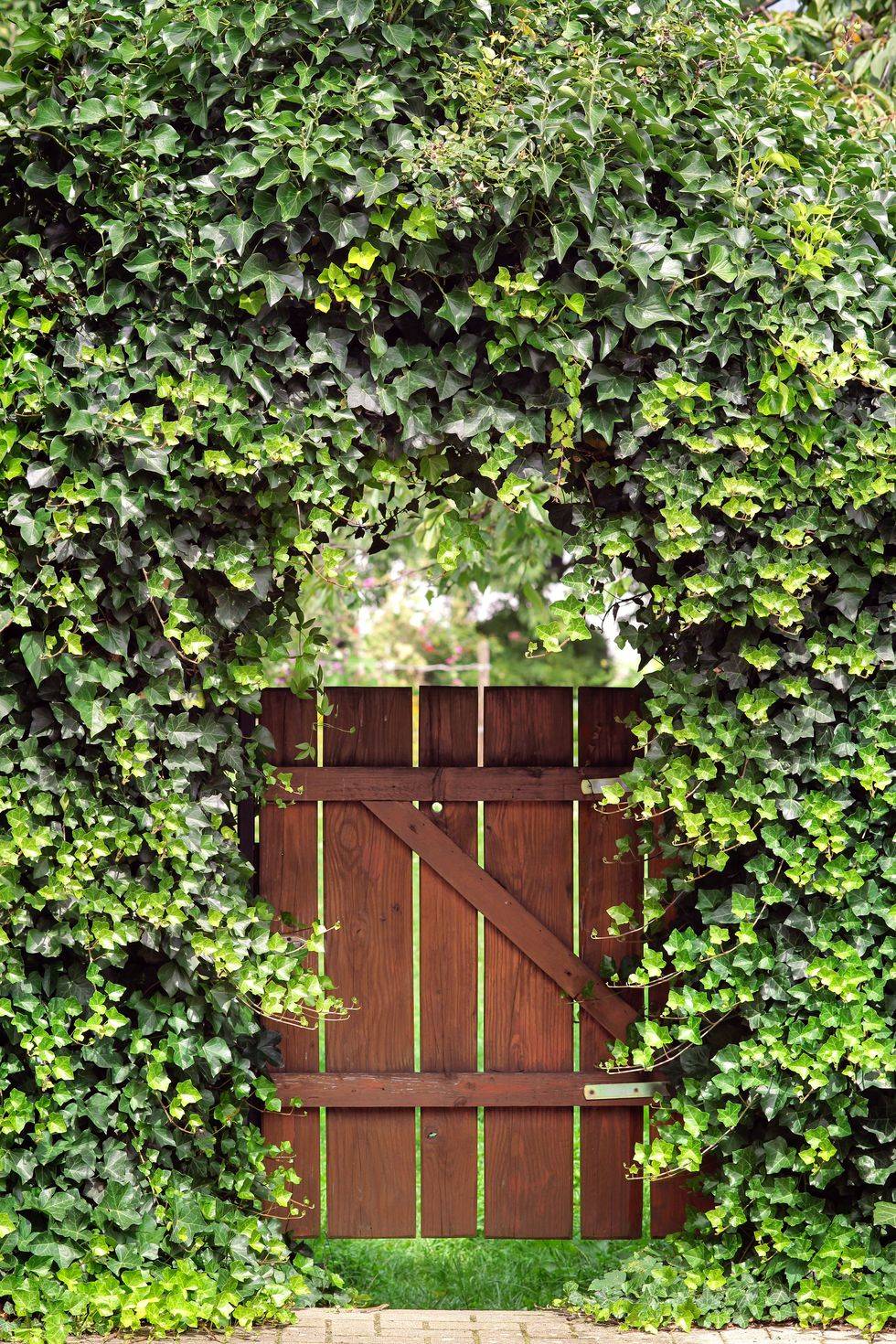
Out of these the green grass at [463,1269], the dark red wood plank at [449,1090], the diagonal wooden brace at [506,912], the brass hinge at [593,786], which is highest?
the brass hinge at [593,786]

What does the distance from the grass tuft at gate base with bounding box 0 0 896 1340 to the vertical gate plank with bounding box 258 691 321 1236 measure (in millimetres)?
302

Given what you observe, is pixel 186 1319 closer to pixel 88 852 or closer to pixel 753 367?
pixel 88 852

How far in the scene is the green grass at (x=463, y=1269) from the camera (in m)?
3.54

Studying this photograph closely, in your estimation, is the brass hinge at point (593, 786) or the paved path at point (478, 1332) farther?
the brass hinge at point (593, 786)

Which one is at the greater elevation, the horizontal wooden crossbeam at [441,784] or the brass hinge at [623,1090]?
the horizontal wooden crossbeam at [441,784]

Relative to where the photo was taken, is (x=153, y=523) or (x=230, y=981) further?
(x=230, y=981)

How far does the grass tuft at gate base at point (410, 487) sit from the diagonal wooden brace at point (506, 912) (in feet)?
1.20

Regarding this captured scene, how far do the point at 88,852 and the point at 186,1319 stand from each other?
123 centimetres

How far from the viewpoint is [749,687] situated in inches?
126

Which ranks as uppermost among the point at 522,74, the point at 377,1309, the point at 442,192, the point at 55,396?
the point at 522,74

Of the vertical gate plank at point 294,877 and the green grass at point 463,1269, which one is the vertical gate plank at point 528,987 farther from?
the vertical gate plank at point 294,877

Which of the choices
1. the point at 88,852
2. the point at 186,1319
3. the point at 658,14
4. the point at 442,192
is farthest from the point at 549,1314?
the point at 658,14

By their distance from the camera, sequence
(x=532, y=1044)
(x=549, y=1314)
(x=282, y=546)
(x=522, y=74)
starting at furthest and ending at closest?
(x=532, y=1044)
(x=549, y=1314)
(x=282, y=546)
(x=522, y=74)

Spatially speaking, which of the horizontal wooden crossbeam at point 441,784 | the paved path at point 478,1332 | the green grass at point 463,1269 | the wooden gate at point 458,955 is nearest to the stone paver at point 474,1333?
the paved path at point 478,1332
